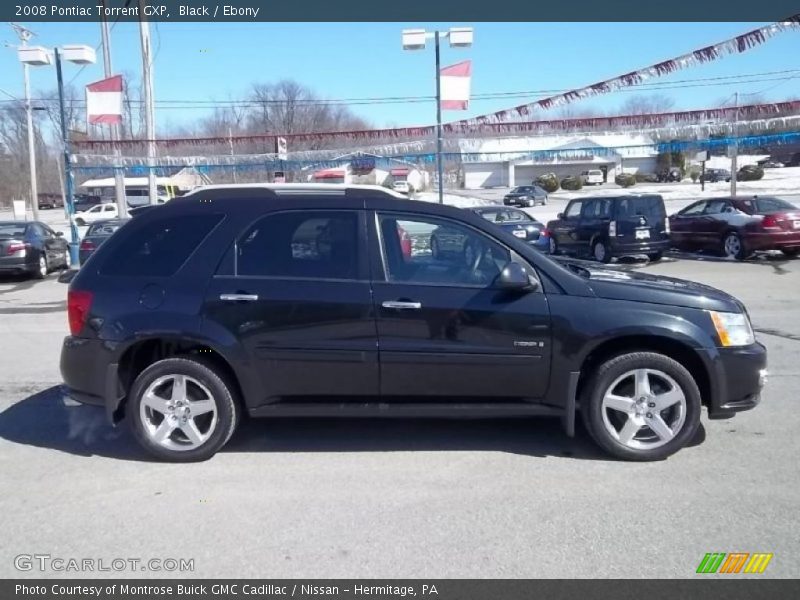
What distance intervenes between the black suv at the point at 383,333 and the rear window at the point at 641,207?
42.0 feet

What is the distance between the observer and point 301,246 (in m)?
5.09

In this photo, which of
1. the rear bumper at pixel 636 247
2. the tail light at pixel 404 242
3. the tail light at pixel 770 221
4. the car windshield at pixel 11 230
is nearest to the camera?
the tail light at pixel 404 242

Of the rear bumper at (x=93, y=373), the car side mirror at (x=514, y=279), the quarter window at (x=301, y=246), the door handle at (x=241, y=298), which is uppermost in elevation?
the quarter window at (x=301, y=246)

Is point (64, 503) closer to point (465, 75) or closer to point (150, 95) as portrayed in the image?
point (465, 75)

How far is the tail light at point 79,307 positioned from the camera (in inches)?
202

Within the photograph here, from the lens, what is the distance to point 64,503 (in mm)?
4438

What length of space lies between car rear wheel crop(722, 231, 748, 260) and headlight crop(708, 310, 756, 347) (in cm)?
Answer: 1345

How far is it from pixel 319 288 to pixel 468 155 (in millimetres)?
12877

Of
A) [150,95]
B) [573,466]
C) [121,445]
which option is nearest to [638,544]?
[573,466]

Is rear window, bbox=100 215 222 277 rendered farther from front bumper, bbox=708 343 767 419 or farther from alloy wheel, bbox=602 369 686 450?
front bumper, bbox=708 343 767 419

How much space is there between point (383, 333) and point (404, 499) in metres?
1.10
